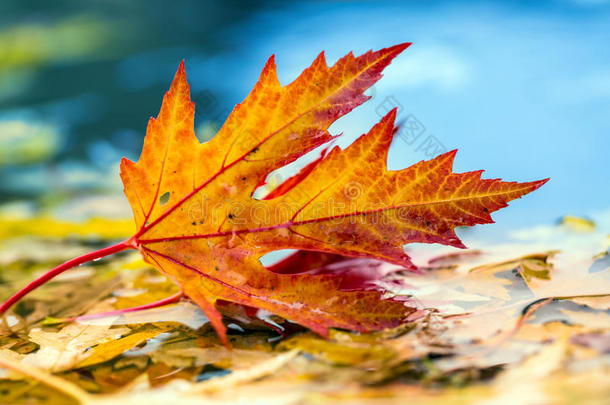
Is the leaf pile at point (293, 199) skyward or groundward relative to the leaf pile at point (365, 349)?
skyward

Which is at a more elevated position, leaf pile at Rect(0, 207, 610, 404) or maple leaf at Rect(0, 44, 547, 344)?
maple leaf at Rect(0, 44, 547, 344)

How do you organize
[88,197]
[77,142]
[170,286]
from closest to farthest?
[170,286], [88,197], [77,142]

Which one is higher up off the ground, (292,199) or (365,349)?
(292,199)

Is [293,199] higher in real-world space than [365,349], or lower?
higher

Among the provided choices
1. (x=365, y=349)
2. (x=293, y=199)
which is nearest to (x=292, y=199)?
(x=293, y=199)

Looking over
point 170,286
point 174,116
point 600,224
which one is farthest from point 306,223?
point 600,224

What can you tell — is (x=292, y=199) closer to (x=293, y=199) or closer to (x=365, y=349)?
(x=293, y=199)

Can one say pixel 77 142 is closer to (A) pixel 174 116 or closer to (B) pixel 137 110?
(B) pixel 137 110

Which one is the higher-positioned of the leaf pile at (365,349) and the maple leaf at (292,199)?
the maple leaf at (292,199)
